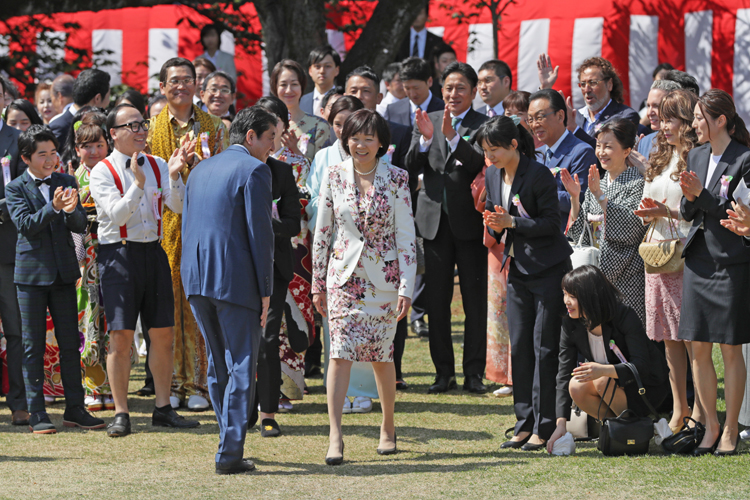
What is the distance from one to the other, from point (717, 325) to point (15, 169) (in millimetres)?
4532

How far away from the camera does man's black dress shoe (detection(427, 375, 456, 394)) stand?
6547 mm

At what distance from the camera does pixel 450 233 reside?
663 centimetres

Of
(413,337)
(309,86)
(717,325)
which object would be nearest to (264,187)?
(717,325)

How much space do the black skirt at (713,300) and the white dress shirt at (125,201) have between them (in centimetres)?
309

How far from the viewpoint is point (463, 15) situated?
1157cm

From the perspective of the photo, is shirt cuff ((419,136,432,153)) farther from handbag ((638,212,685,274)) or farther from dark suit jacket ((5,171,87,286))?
dark suit jacket ((5,171,87,286))

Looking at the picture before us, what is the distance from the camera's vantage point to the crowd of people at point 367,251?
469 cm

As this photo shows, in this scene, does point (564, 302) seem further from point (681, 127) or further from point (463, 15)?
point (463, 15)

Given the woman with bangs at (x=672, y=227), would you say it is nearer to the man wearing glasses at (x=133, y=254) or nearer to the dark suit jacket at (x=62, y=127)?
the man wearing glasses at (x=133, y=254)

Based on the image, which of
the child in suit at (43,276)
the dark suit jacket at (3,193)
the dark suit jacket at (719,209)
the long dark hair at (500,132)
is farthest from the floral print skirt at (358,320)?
the dark suit jacket at (3,193)

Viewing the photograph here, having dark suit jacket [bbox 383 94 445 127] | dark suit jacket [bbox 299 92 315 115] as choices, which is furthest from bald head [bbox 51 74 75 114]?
dark suit jacket [bbox 383 94 445 127]

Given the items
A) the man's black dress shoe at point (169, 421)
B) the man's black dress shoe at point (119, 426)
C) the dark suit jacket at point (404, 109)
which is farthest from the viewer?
the dark suit jacket at point (404, 109)

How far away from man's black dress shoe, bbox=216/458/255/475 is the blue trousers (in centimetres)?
2

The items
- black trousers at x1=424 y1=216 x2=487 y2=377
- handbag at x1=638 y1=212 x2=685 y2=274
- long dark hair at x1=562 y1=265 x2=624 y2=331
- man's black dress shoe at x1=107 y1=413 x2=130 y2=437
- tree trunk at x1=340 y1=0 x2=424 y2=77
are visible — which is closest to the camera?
long dark hair at x1=562 y1=265 x2=624 y2=331
